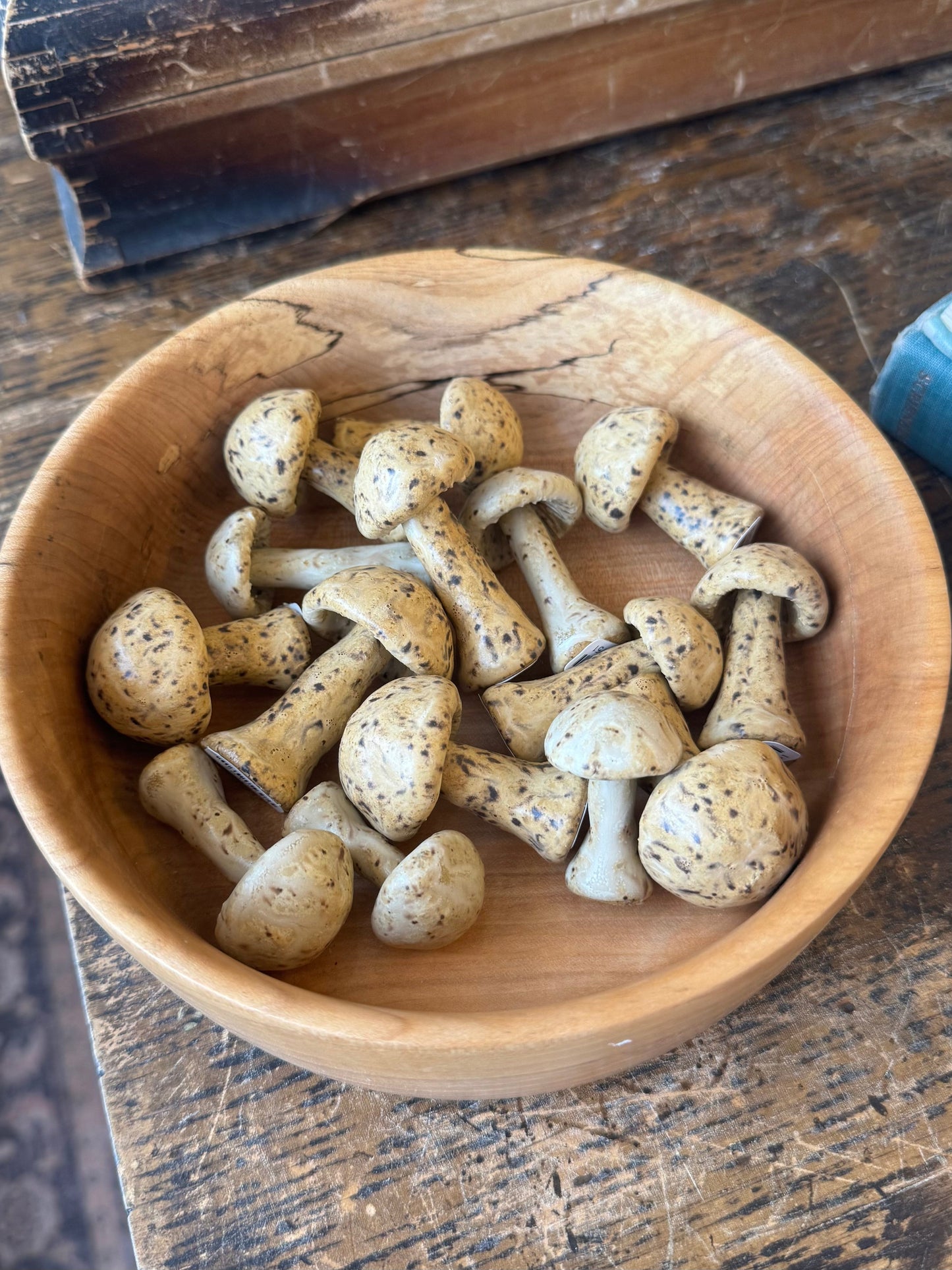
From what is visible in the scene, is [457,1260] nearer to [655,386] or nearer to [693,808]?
[693,808]

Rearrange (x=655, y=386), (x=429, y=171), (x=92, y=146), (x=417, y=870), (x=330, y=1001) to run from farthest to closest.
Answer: (x=429, y=171) < (x=92, y=146) < (x=655, y=386) < (x=417, y=870) < (x=330, y=1001)

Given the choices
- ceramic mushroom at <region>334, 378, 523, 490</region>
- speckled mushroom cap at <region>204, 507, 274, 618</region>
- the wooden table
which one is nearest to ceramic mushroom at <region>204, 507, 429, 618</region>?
speckled mushroom cap at <region>204, 507, 274, 618</region>

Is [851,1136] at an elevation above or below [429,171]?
below

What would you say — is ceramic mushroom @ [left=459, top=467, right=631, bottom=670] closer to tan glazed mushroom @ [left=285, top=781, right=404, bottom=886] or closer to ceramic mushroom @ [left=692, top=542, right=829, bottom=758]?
ceramic mushroom @ [left=692, top=542, right=829, bottom=758]

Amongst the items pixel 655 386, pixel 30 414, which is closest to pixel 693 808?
pixel 655 386

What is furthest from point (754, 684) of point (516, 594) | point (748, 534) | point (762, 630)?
point (516, 594)

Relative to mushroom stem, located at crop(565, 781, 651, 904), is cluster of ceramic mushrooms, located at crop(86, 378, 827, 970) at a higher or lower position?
higher
